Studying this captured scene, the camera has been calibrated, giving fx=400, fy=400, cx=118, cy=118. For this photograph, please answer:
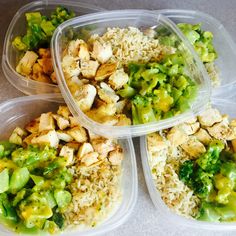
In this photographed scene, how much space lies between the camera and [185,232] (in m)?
1.41

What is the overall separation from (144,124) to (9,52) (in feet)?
2.08

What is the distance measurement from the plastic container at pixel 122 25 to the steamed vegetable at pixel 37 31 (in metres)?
0.10

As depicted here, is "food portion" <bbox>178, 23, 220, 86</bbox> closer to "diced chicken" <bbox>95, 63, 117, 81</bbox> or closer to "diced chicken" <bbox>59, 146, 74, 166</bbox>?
"diced chicken" <bbox>95, 63, 117, 81</bbox>

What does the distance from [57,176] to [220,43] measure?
97 centimetres

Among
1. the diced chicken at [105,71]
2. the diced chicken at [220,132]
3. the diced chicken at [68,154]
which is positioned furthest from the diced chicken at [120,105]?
the diced chicken at [220,132]

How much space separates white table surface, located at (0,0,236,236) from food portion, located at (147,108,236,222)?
0.08m

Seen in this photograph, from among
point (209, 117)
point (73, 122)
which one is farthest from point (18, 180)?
point (209, 117)

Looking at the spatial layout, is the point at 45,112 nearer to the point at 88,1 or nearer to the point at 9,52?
the point at 9,52

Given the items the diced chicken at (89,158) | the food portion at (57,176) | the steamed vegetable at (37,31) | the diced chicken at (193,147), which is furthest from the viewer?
the steamed vegetable at (37,31)

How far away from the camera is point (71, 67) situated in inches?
56.1

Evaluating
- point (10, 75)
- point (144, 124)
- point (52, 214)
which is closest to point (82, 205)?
point (52, 214)

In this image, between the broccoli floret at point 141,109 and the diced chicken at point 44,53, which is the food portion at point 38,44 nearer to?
the diced chicken at point 44,53

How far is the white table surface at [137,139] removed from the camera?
140 centimetres

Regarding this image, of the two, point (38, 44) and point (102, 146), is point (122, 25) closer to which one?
point (38, 44)
